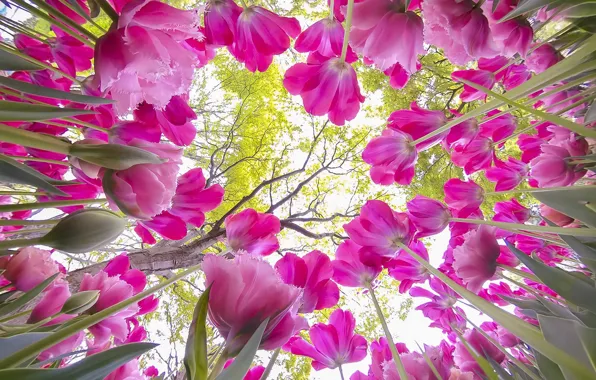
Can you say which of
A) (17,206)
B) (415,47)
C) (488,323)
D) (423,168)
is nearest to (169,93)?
(17,206)

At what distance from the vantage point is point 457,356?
587 mm

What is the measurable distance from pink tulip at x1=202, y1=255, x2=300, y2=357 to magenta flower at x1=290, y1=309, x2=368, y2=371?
363 millimetres

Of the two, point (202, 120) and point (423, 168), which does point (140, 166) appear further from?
point (202, 120)

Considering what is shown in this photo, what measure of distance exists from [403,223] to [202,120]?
3277 mm

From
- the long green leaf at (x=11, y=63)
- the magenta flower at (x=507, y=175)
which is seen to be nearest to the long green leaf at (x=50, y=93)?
the long green leaf at (x=11, y=63)

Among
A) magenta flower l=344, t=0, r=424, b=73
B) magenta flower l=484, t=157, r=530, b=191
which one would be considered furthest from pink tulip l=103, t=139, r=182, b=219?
magenta flower l=484, t=157, r=530, b=191

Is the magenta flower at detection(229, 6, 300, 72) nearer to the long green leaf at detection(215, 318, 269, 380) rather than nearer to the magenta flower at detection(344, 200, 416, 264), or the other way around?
the magenta flower at detection(344, 200, 416, 264)

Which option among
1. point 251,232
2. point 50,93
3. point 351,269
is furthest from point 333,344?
point 50,93

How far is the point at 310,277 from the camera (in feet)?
1.84

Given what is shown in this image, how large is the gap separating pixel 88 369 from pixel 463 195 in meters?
0.71

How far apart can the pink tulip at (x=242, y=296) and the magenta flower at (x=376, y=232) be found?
0.33m

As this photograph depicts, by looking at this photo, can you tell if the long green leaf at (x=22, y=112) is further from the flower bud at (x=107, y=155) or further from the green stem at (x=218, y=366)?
the green stem at (x=218, y=366)

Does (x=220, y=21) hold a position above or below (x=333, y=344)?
above

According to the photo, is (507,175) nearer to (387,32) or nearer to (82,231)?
(387,32)
